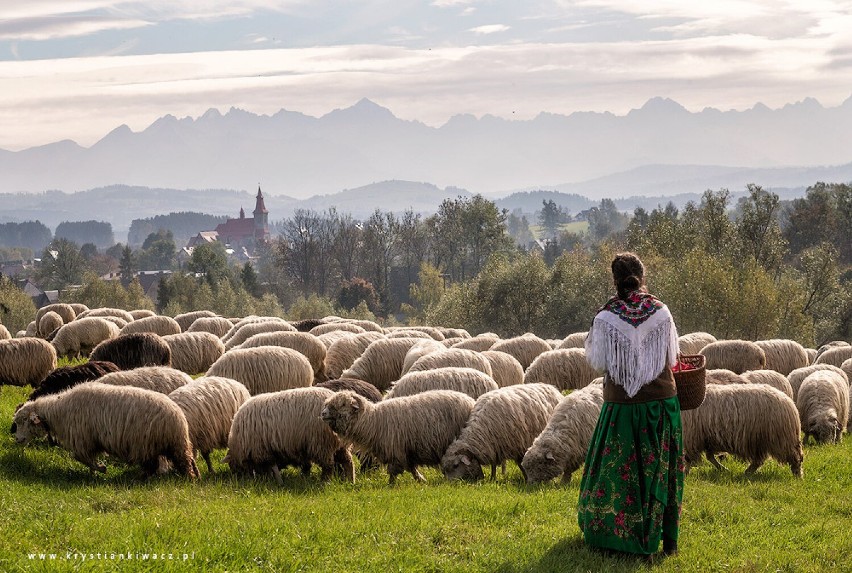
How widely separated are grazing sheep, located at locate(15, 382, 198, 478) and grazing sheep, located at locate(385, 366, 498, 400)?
12.9 feet

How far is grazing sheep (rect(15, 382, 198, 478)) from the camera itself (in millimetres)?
12195

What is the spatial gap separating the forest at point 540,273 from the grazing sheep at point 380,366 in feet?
122

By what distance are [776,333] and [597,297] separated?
13956 millimetres

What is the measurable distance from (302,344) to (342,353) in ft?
4.57

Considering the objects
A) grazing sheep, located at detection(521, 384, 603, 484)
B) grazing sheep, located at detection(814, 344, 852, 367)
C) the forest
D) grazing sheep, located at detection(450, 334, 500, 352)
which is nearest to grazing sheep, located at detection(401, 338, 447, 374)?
grazing sheep, located at detection(450, 334, 500, 352)

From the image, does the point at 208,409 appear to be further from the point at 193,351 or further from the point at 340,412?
the point at 193,351

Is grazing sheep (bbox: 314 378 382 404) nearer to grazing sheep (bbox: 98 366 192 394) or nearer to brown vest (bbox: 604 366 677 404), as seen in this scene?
grazing sheep (bbox: 98 366 192 394)

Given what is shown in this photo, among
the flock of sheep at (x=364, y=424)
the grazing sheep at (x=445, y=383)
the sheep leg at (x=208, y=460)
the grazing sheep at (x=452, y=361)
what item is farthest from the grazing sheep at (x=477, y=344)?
the sheep leg at (x=208, y=460)

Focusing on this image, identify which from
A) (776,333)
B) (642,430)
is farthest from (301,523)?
(776,333)

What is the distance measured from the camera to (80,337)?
26.1 m

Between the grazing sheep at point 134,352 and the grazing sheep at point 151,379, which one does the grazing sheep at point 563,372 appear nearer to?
the grazing sheep at point 134,352

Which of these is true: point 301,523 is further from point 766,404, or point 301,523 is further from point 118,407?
point 766,404

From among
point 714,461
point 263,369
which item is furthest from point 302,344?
point 714,461

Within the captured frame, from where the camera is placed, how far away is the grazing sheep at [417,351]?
19016mm
